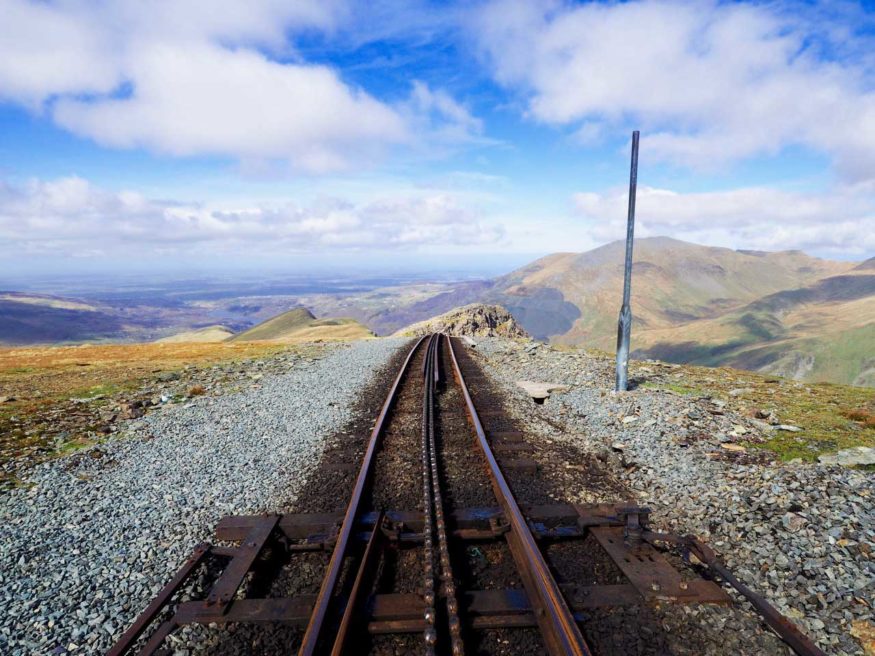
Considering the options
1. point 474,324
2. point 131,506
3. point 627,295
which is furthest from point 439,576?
point 474,324

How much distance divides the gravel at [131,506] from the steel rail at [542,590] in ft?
11.9

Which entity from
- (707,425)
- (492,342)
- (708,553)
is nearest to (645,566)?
(708,553)

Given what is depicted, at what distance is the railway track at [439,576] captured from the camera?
14.8 feet

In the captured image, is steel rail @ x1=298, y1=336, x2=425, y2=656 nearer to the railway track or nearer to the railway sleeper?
the railway track

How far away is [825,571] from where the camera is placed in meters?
5.54

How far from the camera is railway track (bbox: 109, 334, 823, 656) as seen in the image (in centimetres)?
450

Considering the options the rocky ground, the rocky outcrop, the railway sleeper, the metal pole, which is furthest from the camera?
the rocky outcrop

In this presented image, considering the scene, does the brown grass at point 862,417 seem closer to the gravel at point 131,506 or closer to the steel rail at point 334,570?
the steel rail at point 334,570

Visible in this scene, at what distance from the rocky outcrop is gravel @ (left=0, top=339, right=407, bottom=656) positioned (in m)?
39.1

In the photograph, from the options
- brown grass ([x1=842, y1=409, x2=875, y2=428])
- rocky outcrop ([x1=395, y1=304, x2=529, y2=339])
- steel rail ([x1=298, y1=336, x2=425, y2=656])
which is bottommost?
rocky outcrop ([x1=395, y1=304, x2=529, y2=339])

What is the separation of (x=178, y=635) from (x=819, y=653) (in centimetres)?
604

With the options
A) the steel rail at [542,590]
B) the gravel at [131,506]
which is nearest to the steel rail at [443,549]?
the steel rail at [542,590]

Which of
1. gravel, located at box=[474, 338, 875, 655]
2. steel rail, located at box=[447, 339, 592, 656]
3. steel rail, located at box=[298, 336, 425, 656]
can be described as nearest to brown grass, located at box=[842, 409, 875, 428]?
gravel, located at box=[474, 338, 875, 655]

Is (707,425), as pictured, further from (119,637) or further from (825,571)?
(119,637)
